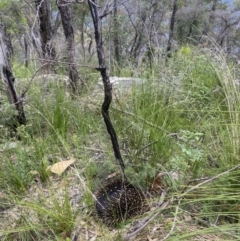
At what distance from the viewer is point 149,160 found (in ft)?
4.54

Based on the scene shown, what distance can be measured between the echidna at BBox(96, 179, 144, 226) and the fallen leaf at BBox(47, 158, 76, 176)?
12.7 inches

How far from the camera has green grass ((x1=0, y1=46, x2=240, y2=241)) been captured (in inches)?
43.6

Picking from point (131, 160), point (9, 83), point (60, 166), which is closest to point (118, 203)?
point (131, 160)

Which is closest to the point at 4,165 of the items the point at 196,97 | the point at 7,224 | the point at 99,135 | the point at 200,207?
the point at 7,224

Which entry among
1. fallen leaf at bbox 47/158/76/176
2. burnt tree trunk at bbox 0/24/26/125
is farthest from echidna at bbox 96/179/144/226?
burnt tree trunk at bbox 0/24/26/125

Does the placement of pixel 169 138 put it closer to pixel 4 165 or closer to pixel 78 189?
pixel 78 189

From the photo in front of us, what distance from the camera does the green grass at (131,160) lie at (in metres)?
1.11

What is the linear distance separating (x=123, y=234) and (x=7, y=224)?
51 centimetres

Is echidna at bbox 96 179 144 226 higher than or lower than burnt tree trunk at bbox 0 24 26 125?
lower

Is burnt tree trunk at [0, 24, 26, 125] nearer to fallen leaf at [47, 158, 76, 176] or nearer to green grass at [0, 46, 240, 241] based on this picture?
green grass at [0, 46, 240, 241]

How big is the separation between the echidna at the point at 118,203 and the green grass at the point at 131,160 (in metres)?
0.04

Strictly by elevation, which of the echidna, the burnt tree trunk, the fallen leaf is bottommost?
the echidna

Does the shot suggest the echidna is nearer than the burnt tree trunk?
Yes

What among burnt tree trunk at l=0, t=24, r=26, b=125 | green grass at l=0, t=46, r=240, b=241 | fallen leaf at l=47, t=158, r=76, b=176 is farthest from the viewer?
burnt tree trunk at l=0, t=24, r=26, b=125
